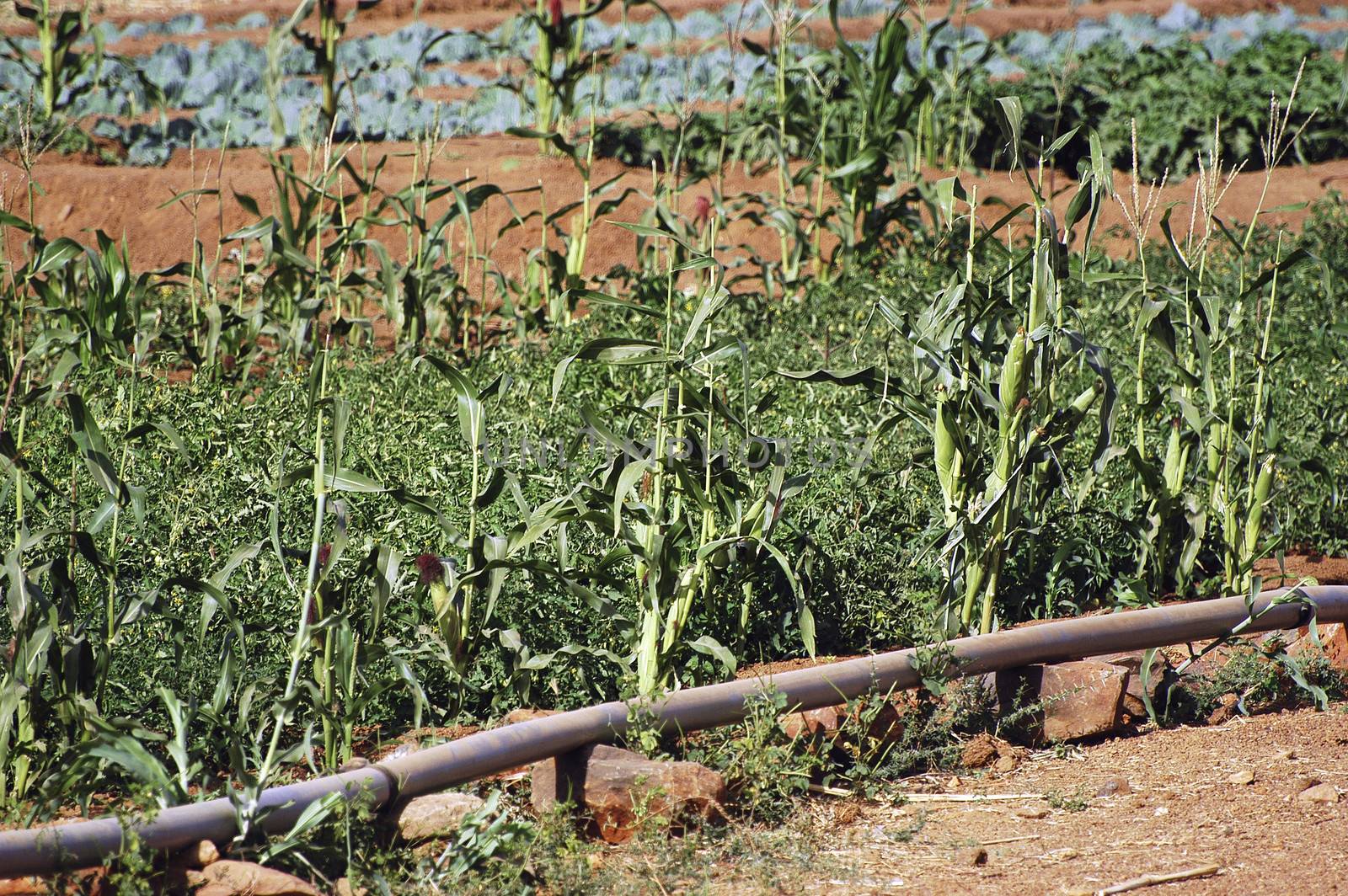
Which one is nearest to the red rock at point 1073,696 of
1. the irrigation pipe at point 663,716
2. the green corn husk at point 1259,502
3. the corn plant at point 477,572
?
the irrigation pipe at point 663,716

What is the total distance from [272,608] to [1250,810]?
8.23 feet

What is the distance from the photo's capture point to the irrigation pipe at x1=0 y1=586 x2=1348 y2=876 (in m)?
2.44

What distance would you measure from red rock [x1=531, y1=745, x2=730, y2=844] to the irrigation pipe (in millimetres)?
71

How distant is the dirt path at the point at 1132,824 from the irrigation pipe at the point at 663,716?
270mm

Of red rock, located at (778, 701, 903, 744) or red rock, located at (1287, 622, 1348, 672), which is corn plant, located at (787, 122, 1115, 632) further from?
red rock, located at (1287, 622, 1348, 672)

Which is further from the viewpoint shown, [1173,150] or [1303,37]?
[1303,37]

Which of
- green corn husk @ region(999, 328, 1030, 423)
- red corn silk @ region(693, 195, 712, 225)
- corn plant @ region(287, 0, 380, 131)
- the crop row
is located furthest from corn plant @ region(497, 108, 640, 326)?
green corn husk @ region(999, 328, 1030, 423)

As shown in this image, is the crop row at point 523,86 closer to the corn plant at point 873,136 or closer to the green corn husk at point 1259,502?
the corn plant at point 873,136

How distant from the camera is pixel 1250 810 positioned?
123 inches

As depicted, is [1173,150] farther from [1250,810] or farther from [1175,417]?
[1250,810]

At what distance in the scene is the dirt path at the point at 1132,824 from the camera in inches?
109

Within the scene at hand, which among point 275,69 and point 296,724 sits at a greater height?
point 275,69

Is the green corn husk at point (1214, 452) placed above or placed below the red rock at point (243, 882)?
above

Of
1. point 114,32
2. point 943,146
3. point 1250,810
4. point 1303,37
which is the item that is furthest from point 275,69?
point 114,32
